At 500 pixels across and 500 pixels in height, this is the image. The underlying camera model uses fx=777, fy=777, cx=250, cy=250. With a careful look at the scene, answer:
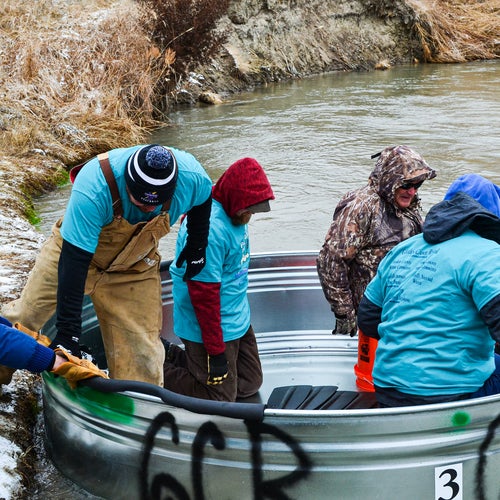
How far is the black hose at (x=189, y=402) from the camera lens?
9.30ft

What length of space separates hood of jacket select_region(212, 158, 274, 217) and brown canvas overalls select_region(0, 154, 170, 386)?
0.33m

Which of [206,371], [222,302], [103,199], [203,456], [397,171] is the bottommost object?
[206,371]

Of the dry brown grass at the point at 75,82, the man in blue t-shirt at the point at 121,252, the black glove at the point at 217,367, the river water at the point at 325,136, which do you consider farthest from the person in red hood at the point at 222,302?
the dry brown grass at the point at 75,82

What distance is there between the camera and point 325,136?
12.9 m

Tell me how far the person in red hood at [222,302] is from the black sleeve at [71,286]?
63 cm

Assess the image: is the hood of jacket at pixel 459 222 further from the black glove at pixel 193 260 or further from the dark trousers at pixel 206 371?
the dark trousers at pixel 206 371

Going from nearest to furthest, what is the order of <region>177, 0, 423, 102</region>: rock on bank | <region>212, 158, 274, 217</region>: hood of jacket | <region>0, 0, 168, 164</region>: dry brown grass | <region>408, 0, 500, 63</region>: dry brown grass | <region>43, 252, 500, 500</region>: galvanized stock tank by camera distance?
<region>43, 252, 500, 500</region>: galvanized stock tank → <region>212, 158, 274, 217</region>: hood of jacket → <region>0, 0, 168, 164</region>: dry brown grass → <region>177, 0, 423, 102</region>: rock on bank → <region>408, 0, 500, 63</region>: dry brown grass

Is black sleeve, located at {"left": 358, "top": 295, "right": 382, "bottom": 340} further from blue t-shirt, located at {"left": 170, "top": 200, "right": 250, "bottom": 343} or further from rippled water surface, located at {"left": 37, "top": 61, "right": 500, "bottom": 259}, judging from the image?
rippled water surface, located at {"left": 37, "top": 61, "right": 500, "bottom": 259}

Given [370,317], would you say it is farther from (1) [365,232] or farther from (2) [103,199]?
(2) [103,199]

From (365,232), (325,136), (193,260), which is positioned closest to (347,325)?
(365,232)

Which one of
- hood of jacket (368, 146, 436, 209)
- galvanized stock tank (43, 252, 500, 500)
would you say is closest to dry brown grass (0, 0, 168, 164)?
hood of jacket (368, 146, 436, 209)

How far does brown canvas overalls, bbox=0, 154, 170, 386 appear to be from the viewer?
3654mm

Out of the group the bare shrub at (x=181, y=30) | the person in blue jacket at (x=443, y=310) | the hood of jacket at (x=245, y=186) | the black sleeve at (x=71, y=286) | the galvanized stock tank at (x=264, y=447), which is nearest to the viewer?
the person in blue jacket at (x=443, y=310)

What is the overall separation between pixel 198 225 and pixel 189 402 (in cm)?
99
